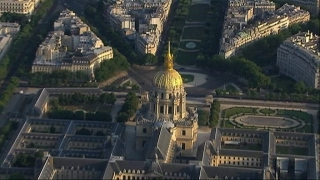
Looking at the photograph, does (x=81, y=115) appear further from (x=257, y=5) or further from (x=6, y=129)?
(x=257, y=5)

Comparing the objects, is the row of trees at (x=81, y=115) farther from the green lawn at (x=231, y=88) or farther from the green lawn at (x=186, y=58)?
the green lawn at (x=186, y=58)

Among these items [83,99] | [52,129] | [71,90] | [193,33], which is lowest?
[52,129]

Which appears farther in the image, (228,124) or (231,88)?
(231,88)

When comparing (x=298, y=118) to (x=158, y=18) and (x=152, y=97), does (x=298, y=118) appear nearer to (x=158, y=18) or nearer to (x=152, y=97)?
(x=152, y=97)

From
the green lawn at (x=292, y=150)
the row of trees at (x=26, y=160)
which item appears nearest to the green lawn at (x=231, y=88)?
the green lawn at (x=292, y=150)

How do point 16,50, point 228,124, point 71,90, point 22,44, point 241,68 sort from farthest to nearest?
point 22,44 → point 16,50 → point 241,68 → point 71,90 → point 228,124

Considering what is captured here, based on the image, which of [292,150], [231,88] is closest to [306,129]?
[292,150]

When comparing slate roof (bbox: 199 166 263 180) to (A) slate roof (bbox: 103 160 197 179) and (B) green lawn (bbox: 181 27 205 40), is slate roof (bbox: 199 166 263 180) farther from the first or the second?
(B) green lawn (bbox: 181 27 205 40)

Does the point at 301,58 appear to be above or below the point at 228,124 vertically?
above
